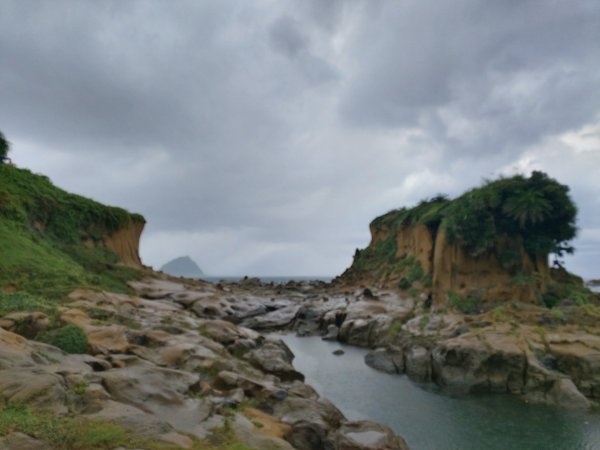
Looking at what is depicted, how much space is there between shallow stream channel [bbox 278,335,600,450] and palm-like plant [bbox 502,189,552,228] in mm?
20963

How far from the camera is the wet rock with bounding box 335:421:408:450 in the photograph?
14.1m

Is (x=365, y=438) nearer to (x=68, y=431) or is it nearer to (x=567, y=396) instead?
(x=68, y=431)

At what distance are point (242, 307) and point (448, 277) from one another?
23078mm

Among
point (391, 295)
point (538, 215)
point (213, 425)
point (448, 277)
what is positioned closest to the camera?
point (213, 425)

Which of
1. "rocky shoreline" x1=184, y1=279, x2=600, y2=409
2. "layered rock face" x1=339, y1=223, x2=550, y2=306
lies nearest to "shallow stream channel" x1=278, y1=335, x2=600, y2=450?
"rocky shoreline" x1=184, y1=279, x2=600, y2=409

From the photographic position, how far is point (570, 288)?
4066cm

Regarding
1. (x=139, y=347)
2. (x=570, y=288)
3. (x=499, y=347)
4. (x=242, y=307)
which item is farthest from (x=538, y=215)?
(x=139, y=347)

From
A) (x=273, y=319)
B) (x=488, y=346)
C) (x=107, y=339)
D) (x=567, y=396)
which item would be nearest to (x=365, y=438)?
(x=107, y=339)

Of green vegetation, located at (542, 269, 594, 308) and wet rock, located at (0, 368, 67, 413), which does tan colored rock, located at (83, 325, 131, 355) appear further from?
green vegetation, located at (542, 269, 594, 308)

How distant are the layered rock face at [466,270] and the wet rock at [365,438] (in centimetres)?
2866

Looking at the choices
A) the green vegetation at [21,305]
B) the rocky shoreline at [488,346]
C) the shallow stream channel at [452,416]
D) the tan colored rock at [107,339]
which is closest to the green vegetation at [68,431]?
the tan colored rock at [107,339]

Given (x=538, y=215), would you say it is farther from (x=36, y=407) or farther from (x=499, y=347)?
(x=36, y=407)

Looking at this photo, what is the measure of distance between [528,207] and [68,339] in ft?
129

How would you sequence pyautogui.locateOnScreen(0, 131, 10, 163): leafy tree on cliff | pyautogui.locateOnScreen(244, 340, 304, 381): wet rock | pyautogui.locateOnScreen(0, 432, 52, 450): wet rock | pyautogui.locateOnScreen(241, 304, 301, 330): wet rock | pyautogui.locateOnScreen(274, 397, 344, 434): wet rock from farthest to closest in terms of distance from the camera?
pyautogui.locateOnScreen(241, 304, 301, 330): wet rock → pyautogui.locateOnScreen(0, 131, 10, 163): leafy tree on cliff → pyautogui.locateOnScreen(244, 340, 304, 381): wet rock → pyautogui.locateOnScreen(274, 397, 344, 434): wet rock → pyautogui.locateOnScreen(0, 432, 52, 450): wet rock
